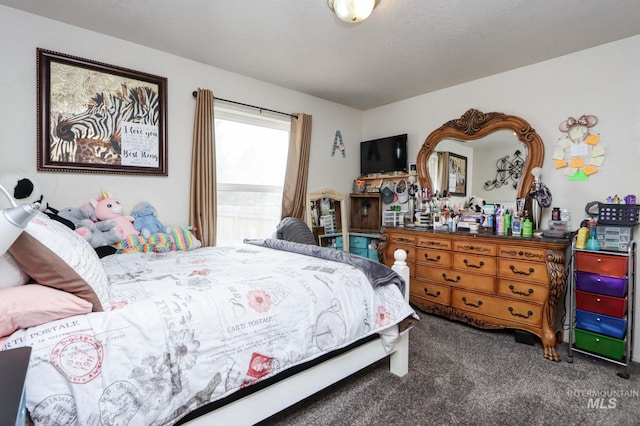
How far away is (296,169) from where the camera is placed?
11.6 feet

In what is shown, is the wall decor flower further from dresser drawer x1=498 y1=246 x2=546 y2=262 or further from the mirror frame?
dresser drawer x1=498 y1=246 x2=546 y2=262

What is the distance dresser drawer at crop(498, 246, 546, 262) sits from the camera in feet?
7.86

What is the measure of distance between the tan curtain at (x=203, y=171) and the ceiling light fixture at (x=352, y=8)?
148 centimetres

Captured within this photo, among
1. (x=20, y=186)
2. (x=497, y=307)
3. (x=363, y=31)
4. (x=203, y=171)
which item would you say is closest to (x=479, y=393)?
(x=497, y=307)

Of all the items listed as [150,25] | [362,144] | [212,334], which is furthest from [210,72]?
[212,334]

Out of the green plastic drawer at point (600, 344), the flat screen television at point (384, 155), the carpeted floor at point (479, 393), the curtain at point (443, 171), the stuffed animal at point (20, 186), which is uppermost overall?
the flat screen television at point (384, 155)

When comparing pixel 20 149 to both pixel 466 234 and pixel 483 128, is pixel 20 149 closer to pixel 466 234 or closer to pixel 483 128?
pixel 466 234

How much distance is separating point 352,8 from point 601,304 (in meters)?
2.54

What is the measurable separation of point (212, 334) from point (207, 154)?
201 centimetres

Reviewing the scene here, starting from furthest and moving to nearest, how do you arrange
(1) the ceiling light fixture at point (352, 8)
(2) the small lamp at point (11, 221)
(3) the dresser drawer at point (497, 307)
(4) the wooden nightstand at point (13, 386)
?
1. (3) the dresser drawer at point (497, 307)
2. (1) the ceiling light fixture at point (352, 8)
3. (2) the small lamp at point (11, 221)
4. (4) the wooden nightstand at point (13, 386)

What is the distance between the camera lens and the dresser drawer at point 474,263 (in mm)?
2661

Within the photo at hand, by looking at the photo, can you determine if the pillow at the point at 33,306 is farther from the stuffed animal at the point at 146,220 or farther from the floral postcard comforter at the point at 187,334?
the stuffed animal at the point at 146,220

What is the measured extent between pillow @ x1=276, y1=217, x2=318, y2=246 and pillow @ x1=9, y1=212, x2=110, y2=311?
1.98m

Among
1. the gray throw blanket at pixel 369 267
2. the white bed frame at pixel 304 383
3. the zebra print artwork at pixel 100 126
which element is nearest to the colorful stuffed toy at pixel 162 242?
the zebra print artwork at pixel 100 126
